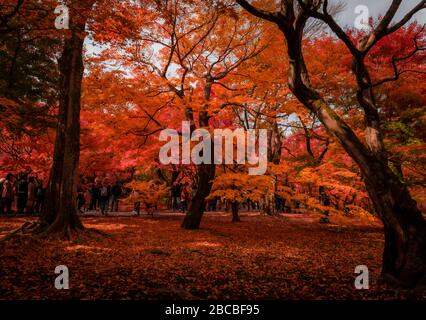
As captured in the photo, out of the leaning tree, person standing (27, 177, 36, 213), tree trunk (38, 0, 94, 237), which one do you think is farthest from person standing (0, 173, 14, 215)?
the leaning tree

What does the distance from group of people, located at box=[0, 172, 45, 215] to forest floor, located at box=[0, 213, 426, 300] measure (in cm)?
396

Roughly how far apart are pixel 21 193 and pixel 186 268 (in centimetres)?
1213

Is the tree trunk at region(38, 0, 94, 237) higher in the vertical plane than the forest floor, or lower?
higher

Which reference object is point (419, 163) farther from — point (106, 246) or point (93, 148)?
point (93, 148)

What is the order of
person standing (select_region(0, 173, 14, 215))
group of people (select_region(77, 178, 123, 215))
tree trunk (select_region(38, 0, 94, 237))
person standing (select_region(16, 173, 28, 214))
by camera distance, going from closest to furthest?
tree trunk (select_region(38, 0, 94, 237)) → person standing (select_region(0, 173, 14, 215)) → person standing (select_region(16, 173, 28, 214)) → group of people (select_region(77, 178, 123, 215))

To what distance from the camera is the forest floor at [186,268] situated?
15.0 feet

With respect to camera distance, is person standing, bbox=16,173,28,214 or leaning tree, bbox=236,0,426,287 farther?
person standing, bbox=16,173,28,214

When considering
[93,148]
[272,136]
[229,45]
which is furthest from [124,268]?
[272,136]

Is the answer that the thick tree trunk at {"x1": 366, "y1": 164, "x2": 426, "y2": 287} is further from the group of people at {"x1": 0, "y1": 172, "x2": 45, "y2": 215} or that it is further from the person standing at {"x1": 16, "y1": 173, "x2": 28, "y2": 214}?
the person standing at {"x1": 16, "y1": 173, "x2": 28, "y2": 214}

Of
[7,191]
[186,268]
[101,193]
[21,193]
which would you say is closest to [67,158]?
[186,268]

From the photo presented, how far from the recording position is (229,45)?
1145 centimetres

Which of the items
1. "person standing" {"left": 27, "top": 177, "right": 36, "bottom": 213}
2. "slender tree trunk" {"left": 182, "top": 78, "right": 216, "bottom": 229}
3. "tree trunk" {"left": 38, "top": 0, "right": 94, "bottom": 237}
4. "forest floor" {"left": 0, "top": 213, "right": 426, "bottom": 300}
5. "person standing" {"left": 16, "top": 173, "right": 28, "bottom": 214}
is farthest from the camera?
"person standing" {"left": 27, "top": 177, "right": 36, "bottom": 213}

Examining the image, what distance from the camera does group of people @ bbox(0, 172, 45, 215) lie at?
521 inches

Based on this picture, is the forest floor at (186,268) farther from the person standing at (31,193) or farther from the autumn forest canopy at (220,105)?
the person standing at (31,193)
